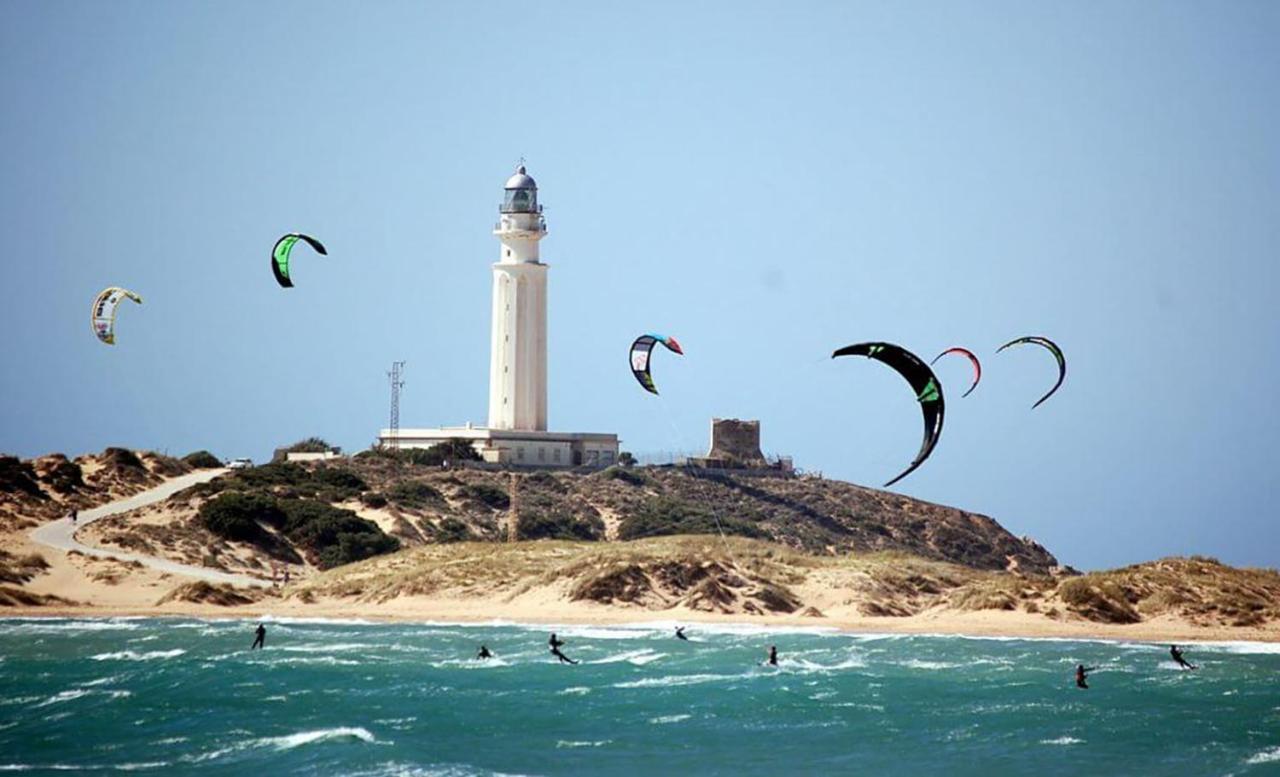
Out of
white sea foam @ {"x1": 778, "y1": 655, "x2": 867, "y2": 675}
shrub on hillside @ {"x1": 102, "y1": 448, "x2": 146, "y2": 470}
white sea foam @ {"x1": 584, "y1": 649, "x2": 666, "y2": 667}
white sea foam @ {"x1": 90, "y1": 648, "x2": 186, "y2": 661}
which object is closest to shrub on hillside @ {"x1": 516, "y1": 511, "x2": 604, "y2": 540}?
shrub on hillside @ {"x1": 102, "y1": 448, "x2": 146, "y2": 470}

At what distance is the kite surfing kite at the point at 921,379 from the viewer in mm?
31438

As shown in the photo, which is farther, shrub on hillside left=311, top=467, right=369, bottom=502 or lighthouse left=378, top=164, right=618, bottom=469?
lighthouse left=378, top=164, right=618, bottom=469

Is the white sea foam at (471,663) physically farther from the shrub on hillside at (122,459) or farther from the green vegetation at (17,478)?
the shrub on hillside at (122,459)

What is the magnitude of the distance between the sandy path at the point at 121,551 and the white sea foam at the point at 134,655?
10584 mm

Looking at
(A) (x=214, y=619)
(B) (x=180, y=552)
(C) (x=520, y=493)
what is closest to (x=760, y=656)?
(A) (x=214, y=619)

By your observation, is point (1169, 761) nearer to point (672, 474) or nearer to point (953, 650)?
point (953, 650)

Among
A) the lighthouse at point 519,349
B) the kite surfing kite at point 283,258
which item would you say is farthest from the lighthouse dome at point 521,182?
the kite surfing kite at point 283,258

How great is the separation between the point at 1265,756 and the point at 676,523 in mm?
33704

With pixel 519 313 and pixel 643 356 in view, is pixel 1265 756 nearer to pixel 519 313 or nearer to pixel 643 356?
pixel 643 356

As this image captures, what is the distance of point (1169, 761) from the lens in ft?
83.4

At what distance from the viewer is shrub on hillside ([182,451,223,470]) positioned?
64.9 metres

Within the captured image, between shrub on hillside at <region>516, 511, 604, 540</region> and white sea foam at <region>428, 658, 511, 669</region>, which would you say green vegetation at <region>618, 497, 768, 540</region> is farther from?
white sea foam at <region>428, 658, 511, 669</region>

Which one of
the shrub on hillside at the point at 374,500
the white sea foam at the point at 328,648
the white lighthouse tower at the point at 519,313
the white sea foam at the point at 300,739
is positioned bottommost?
the white sea foam at the point at 300,739

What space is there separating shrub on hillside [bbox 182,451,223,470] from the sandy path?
20.7 ft
